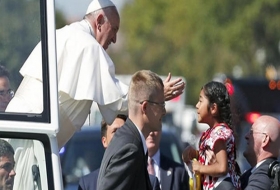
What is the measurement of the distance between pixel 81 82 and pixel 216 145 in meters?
0.83

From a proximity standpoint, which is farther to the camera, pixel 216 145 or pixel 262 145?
pixel 262 145

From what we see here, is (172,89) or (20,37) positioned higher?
(20,37)

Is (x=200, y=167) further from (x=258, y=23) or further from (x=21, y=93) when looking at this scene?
(x=258, y=23)

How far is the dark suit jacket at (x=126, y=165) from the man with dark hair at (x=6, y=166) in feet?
1.87

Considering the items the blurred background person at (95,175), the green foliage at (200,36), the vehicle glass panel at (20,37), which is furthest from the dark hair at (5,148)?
the green foliage at (200,36)

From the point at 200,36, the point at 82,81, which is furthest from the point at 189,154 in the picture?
the point at 200,36

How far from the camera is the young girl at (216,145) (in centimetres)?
504

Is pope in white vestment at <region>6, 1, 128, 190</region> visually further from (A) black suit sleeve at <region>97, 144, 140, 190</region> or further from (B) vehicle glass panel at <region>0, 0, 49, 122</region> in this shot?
(B) vehicle glass panel at <region>0, 0, 49, 122</region>

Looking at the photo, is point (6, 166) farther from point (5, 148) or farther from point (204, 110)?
point (204, 110)

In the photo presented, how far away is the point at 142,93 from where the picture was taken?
4.63 metres

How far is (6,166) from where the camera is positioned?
4.07 metres

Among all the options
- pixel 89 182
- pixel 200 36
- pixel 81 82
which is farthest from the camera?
pixel 200 36

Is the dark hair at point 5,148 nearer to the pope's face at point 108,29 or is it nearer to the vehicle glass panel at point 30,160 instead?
the vehicle glass panel at point 30,160

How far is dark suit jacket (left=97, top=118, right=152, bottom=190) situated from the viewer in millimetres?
4449
